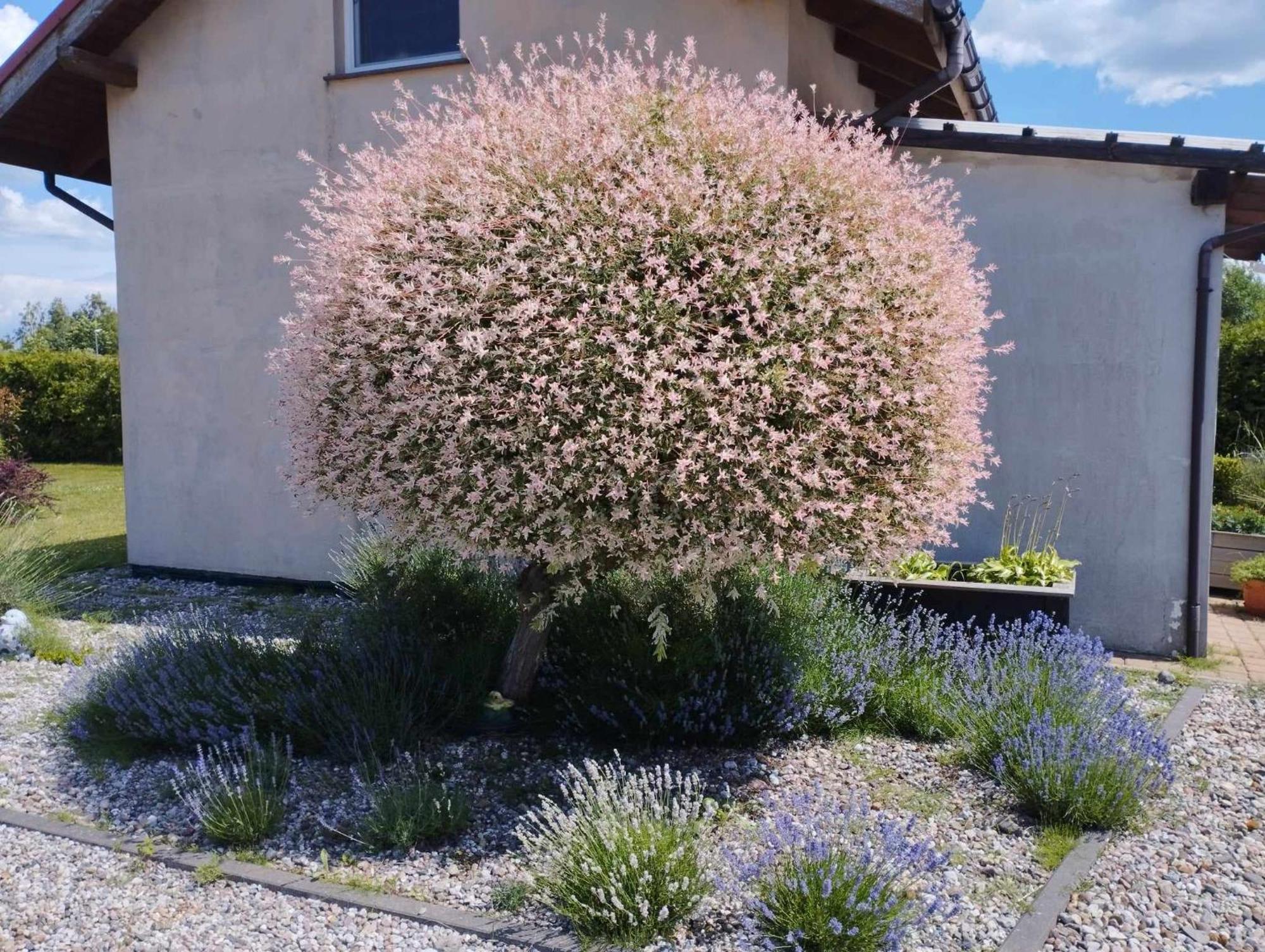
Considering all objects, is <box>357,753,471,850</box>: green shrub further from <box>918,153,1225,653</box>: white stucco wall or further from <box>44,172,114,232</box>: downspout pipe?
<box>44,172,114,232</box>: downspout pipe

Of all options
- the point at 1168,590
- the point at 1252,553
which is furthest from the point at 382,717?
the point at 1252,553

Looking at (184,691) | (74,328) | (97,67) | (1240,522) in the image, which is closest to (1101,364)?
(1240,522)

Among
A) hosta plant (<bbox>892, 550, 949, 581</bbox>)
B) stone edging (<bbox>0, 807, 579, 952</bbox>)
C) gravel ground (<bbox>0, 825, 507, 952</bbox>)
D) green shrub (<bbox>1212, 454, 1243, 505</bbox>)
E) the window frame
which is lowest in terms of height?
gravel ground (<bbox>0, 825, 507, 952</bbox>)

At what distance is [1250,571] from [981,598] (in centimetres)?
391

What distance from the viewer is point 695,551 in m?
3.81

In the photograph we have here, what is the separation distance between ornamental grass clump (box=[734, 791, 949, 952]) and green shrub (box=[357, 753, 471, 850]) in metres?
1.27

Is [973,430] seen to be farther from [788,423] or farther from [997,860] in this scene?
[997,860]

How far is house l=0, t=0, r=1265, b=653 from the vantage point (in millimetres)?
6672

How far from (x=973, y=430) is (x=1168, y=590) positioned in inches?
135

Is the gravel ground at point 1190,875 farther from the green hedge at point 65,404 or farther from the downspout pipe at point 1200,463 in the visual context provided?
the green hedge at point 65,404

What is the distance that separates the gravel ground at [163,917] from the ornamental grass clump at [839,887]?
910mm

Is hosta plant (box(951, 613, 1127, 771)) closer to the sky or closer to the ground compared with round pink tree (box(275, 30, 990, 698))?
closer to the ground

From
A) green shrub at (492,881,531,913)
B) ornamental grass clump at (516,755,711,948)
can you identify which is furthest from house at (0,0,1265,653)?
green shrub at (492,881,531,913)

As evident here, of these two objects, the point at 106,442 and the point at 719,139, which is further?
the point at 106,442
